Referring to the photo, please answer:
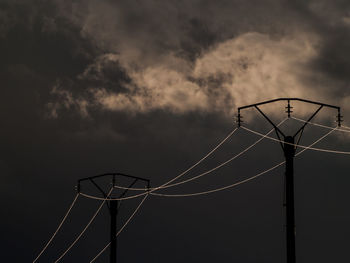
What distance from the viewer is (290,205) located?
2917cm

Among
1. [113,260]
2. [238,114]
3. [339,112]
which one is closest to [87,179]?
[113,260]

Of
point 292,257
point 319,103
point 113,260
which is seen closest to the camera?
point 292,257

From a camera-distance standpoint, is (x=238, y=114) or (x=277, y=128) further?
(x=238, y=114)

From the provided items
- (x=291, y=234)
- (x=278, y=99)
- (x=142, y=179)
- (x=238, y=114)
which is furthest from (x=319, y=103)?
(x=142, y=179)

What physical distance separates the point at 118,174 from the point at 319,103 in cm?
2150

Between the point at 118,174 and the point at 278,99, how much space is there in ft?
66.7

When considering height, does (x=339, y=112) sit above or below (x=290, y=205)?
above

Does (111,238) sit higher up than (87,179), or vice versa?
(87,179)

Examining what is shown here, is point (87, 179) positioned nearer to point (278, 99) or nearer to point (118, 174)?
point (118, 174)

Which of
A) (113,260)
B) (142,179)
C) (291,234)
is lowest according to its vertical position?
(113,260)

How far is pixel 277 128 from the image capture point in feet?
98.1

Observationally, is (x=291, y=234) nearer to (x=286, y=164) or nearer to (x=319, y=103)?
(x=286, y=164)

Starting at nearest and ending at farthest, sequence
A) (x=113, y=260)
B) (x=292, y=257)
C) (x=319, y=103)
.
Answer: (x=292, y=257)
(x=319, y=103)
(x=113, y=260)

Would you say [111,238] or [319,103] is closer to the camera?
[319,103]
